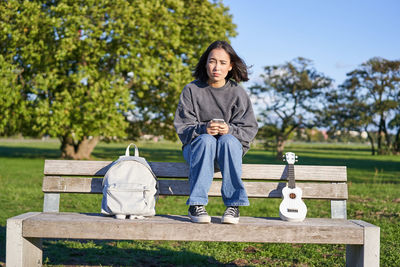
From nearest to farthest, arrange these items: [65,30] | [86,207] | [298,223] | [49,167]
A: [298,223] → [49,167] → [86,207] → [65,30]

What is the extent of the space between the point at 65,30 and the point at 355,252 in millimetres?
16523

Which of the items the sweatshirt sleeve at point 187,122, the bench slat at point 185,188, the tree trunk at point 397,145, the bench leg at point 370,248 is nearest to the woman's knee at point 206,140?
the sweatshirt sleeve at point 187,122

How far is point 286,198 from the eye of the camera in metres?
3.58

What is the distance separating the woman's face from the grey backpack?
96 cm

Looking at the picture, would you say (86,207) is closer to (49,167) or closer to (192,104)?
(49,167)

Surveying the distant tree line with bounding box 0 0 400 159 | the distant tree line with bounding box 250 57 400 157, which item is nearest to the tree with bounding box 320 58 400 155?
the distant tree line with bounding box 250 57 400 157

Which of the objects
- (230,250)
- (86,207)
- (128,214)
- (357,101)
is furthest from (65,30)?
(357,101)

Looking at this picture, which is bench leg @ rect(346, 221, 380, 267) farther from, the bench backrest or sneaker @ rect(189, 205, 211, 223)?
sneaker @ rect(189, 205, 211, 223)

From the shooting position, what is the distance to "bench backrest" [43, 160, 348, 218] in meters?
3.78

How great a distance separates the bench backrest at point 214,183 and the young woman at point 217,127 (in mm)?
249

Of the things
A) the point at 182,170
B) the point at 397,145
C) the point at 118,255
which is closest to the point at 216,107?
the point at 182,170

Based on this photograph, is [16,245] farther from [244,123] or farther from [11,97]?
[11,97]

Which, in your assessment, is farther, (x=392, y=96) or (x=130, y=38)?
(x=392, y=96)

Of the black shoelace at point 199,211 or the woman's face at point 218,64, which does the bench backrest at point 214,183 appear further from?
the woman's face at point 218,64
